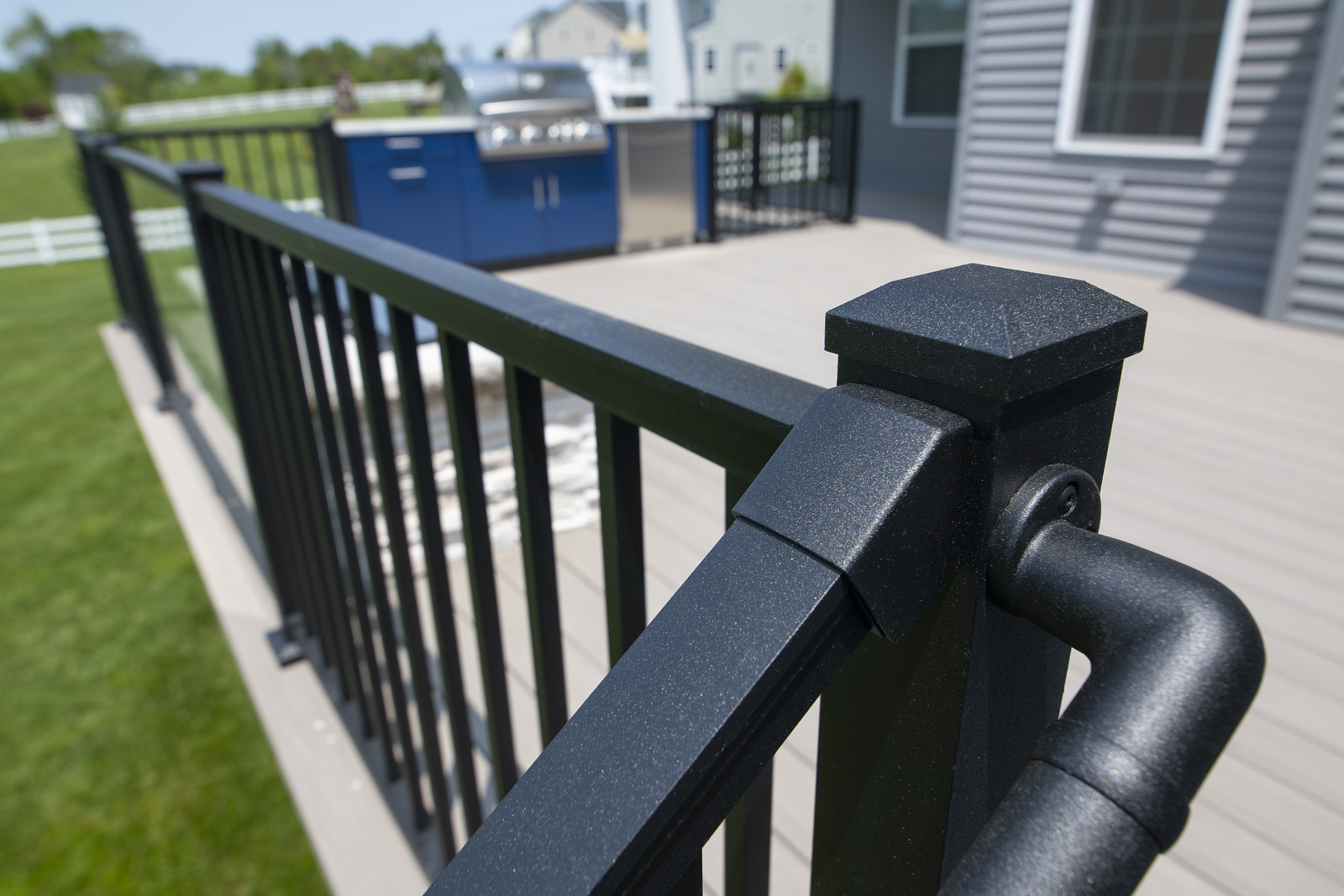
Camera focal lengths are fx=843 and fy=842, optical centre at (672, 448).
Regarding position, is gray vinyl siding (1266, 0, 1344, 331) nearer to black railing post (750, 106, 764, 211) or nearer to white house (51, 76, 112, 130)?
black railing post (750, 106, 764, 211)

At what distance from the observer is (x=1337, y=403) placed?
3160mm

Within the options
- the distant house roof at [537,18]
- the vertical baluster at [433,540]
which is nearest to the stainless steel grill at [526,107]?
the vertical baluster at [433,540]

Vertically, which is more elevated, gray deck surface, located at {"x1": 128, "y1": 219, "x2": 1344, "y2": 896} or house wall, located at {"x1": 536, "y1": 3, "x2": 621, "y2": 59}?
house wall, located at {"x1": 536, "y1": 3, "x2": 621, "y2": 59}

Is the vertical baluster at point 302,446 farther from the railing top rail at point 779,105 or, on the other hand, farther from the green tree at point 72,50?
the green tree at point 72,50

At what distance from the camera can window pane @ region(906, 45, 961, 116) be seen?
8.58 metres

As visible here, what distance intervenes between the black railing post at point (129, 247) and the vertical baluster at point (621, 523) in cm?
396

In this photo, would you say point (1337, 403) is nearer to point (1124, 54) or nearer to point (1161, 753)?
point (1124, 54)

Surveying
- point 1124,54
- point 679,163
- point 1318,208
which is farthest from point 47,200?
point 1318,208

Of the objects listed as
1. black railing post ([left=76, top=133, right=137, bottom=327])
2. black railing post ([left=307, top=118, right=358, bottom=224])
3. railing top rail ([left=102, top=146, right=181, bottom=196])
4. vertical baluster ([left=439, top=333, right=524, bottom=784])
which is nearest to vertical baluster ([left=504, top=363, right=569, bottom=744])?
vertical baluster ([left=439, top=333, right=524, bottom=784])

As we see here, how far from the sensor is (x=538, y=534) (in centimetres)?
85

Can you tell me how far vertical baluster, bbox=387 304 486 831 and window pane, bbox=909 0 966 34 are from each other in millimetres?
8782

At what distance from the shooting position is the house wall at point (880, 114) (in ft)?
29.6

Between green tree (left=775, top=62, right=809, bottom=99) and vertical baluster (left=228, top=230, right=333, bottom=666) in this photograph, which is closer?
vertical baluster (left=228, top=230, right=333, bottom=666)

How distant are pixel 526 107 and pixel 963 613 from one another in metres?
6.15
